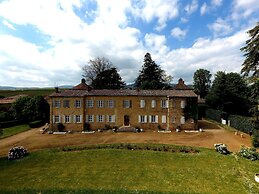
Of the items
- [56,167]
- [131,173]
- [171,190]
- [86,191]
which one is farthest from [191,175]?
[56,167]

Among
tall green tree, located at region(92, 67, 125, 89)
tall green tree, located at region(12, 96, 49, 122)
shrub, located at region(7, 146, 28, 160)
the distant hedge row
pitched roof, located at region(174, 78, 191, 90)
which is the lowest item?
shrub, located at region(7, 146, 28, 160)

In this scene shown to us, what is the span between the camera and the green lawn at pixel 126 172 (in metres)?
14.2

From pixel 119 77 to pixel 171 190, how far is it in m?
56.5

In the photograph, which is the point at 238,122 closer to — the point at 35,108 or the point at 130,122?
the point at 130,122

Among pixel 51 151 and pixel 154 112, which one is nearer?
pixel 51 151

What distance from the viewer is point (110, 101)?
1468 inches

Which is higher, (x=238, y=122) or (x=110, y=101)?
(x=110, y=101)

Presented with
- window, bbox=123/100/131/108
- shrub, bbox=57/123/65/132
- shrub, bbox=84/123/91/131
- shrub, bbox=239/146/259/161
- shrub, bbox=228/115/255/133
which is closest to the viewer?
shrub, bbox=239/146/259/161

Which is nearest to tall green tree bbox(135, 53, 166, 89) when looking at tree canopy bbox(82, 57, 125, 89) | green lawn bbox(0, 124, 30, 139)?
tree canopy bbox(82, 57, 125, 89)

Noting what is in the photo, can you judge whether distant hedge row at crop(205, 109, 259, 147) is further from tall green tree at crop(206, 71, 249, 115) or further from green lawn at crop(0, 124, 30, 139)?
green lawn at crop(0, 124, 30, 139)

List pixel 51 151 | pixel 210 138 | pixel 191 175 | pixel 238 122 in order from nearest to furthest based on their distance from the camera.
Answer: pixel 191 175 < pixel 51 151 < pixel 210 138 < pixel 238 122

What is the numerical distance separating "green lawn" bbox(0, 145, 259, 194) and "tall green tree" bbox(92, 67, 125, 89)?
43.0 metres

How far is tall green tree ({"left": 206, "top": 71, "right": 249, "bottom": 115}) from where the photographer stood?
168 feet

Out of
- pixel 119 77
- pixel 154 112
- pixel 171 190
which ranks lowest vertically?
pixel 171 190
